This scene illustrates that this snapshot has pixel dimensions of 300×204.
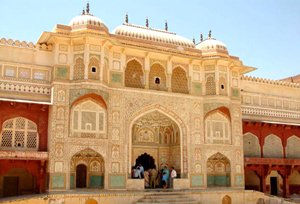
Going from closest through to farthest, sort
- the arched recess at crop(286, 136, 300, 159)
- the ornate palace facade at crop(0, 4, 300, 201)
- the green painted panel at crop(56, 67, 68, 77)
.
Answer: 1. the ornate palace facade at crop(0, 4, 300, 201)
2. the green painted panel at crop(56, 67, 68, 77)
3. the arched recess at crop(286, 136, 300, 159)

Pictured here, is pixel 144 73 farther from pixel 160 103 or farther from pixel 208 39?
pixel 208 39

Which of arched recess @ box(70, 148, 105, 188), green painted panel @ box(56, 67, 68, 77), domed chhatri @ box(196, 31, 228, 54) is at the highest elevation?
domed chhatri @ box(196, 31, 228, 54)

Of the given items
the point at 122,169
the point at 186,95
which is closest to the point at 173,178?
the point at 122,169

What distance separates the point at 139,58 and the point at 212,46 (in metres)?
3.49

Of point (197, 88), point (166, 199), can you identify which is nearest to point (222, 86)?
point (197, 88)

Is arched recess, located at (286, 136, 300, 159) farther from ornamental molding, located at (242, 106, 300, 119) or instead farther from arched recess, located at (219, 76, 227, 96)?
arched recess, located at (219, 76, 227, 96)

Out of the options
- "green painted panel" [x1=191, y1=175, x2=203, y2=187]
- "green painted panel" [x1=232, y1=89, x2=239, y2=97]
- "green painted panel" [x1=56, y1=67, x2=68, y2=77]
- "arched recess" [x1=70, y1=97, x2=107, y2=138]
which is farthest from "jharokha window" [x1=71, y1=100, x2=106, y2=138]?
"green painted panel" [x1=232, y1=89, x2=239, y2=97]

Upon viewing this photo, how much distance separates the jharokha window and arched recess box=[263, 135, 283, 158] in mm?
8519

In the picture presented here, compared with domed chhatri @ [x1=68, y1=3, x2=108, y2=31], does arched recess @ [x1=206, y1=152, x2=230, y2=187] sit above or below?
below

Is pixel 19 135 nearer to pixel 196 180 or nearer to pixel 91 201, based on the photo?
pixel 91 201

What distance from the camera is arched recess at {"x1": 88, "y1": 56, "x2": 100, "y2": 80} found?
1384cm

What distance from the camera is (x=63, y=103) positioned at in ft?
44.2

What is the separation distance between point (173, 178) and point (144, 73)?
14.2 ft

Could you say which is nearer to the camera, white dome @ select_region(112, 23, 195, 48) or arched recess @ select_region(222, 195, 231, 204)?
arched recess @ select_region(222, 195, 231, 204)
